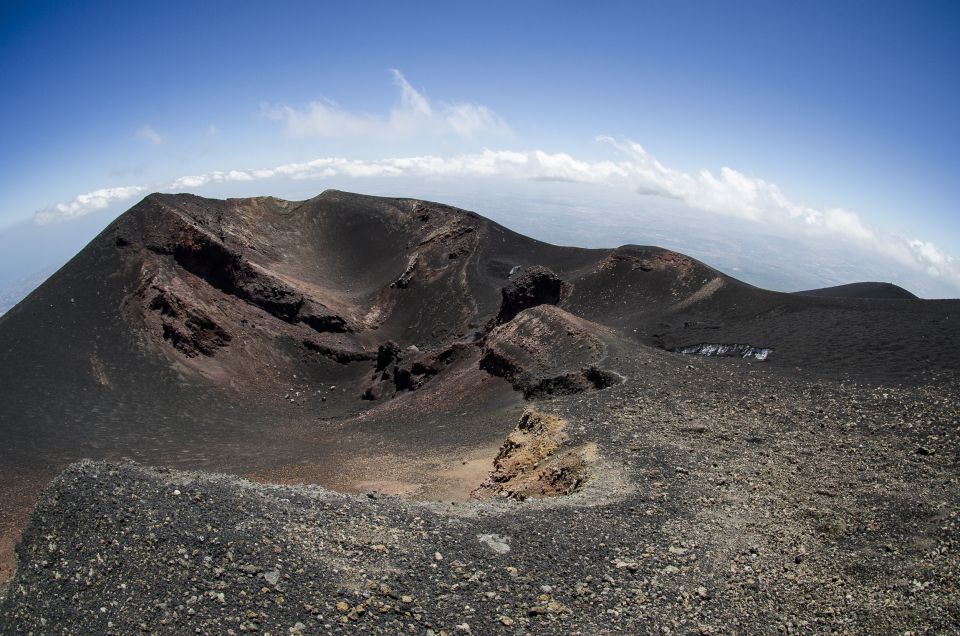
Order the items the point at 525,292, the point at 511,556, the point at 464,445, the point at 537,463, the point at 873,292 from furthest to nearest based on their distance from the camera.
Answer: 1. the point at 873,292
2. the point at 525,292
3. the point at 464,445
4. the point at 537,463
5. the point at 511,556

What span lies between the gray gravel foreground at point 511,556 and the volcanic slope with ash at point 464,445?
54 mm

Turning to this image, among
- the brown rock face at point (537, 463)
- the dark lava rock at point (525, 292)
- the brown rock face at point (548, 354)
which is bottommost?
the brown rock face at point (537, 463)

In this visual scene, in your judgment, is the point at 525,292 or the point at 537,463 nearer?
the point at 537,463

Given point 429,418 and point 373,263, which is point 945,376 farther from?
point 373,263

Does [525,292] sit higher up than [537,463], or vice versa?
[525,292]

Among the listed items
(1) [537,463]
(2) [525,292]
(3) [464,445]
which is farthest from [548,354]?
(2) [525,292]

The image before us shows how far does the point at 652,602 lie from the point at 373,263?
4594 cm

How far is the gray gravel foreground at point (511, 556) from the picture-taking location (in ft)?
25.3

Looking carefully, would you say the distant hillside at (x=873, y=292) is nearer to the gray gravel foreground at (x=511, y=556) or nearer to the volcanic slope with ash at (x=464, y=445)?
the volcanic slope with ash at (x=464, y=445)

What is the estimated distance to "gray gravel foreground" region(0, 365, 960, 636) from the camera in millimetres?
7719

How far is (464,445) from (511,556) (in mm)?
10700

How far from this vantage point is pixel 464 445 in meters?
20.1

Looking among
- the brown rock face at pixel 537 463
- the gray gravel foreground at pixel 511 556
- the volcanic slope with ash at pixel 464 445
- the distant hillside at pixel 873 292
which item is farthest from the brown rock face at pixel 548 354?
the distant hillside at pixel 873 292

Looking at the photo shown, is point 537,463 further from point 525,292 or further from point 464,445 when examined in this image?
point 525,292
